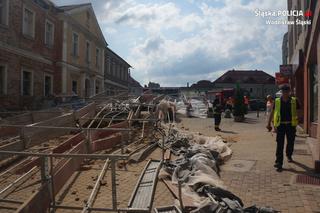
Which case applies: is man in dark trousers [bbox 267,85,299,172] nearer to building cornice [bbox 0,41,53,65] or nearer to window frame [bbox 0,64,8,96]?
building cornice [bbox 0,41,53,65]

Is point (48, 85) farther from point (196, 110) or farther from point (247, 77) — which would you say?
point (247, 77)

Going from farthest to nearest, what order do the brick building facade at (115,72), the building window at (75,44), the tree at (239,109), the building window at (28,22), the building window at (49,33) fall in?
the brick building facade at (115,72) → the building window at (75,44) → the building window at (49,33) → the tree at (239,109) → the building window at (28,22)

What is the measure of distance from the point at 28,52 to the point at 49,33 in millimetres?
4109

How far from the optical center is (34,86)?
23406mm

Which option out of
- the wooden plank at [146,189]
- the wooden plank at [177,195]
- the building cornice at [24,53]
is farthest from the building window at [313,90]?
the building cornice at [24,53]

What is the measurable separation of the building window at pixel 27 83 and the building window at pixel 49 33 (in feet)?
10.8

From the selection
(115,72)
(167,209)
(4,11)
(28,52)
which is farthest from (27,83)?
(115,72)

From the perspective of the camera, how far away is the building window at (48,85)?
1001 inches

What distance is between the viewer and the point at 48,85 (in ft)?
85.2

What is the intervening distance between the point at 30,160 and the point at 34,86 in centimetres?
1612

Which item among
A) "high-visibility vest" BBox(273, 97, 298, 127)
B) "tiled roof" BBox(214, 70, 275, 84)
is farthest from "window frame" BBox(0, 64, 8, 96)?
"tiled roof" BBox(214, 70, 275, 84)

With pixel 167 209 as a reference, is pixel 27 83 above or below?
above

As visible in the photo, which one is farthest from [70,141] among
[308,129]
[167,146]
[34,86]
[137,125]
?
[34,86]

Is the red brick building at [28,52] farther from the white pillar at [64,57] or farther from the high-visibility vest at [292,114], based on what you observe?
the high-visibility vest at [292,114]
